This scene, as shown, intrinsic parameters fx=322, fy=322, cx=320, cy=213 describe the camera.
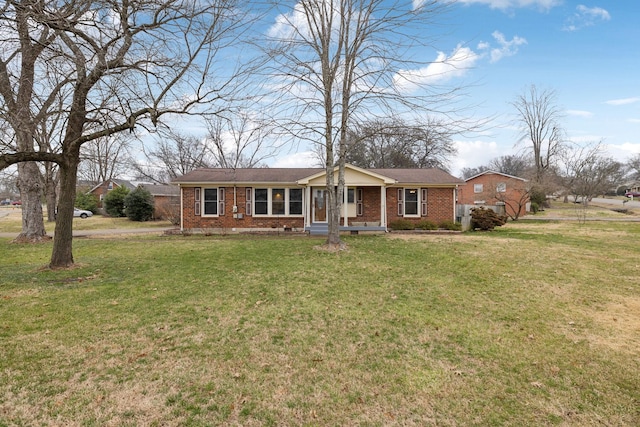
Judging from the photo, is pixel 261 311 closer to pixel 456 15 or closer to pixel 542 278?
pixel 542 278

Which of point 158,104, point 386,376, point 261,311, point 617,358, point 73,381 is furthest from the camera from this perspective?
point 158,104

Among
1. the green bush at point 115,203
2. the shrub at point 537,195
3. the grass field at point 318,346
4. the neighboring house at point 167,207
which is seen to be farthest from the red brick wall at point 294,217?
the shrub at point 537,195

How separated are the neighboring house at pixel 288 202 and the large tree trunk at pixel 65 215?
935 centimetres

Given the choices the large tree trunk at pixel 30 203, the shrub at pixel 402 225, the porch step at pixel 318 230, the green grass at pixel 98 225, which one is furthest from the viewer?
the green grass at pixel 98 225

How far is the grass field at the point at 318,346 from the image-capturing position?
301cm

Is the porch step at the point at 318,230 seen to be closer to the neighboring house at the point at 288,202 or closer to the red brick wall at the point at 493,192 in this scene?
the neighboring house at the point at 288,202

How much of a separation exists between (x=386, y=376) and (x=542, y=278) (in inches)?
242

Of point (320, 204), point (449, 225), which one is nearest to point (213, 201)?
point (320, 204)

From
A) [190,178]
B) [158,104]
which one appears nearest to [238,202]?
[190,178]

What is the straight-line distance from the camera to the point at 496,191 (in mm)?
32281

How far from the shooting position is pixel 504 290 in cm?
683

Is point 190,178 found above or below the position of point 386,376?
above

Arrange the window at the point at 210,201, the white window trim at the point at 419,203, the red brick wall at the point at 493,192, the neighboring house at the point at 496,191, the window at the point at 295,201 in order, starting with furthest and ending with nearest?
the red brick wall at the point at 493,192, the neighboring house at the point at 496,191, the white window trim at the point at 419,203, the window at the point at 295,201, the window at the point at 210,201

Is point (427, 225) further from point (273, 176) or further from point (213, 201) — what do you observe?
point (213, 201)
